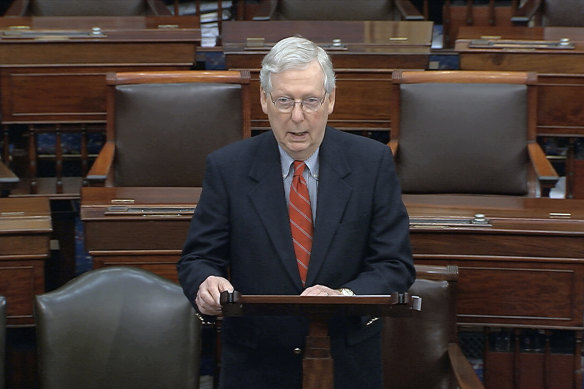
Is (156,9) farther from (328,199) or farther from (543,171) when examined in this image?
(328,199)

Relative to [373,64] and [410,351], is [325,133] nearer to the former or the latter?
[410,351]

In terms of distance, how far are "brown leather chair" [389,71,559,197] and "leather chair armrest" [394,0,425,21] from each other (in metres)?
0.35

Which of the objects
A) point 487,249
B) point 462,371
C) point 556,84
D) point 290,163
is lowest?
point 462,371

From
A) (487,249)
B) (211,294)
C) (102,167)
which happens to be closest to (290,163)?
(211,294)

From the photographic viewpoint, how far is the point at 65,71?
1.58 metres

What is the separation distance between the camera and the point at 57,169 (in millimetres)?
1551

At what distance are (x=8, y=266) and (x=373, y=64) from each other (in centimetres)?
65

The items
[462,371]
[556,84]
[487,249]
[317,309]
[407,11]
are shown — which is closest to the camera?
[317,309]

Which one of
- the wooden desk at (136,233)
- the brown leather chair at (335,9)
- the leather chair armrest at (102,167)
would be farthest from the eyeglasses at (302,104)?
the brown leather chair at (335,9)

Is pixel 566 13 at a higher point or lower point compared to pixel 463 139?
higher

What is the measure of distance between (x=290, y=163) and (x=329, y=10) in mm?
1160

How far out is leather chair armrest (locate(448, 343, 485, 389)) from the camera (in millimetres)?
1009

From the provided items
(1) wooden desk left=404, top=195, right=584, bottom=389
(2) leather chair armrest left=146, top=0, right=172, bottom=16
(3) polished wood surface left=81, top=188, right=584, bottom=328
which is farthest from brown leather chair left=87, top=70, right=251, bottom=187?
(2) leather chair armrest left=146, top=0, right=172, bottom=16

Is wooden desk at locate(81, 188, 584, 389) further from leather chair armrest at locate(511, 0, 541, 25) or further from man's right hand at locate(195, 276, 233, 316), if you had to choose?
leather chair armrest at locate(511, 0, 541, 25)
